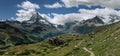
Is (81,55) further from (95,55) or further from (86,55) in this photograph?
(95,55)

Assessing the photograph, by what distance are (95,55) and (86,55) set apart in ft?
35.3

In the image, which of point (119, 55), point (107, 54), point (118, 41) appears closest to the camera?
point (119, 55)

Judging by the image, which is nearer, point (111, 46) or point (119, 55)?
point (119, 55)

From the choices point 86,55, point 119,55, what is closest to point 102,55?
point 119,55

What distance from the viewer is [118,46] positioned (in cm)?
10938

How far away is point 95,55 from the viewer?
11600 centimetres

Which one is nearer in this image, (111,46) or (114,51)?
(114,51)

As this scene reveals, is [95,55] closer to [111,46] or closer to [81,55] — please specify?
[111,46]

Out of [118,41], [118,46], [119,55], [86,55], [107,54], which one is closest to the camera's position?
[119,55]

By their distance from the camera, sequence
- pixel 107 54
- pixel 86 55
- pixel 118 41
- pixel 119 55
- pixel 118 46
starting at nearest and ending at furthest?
pixel 119 55 → pixel 107 54 → pixel 118 46 → pixel 118 41 → pixel 86 55

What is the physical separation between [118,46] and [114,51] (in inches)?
275

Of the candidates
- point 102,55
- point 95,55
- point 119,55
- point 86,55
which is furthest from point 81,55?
point 119,55

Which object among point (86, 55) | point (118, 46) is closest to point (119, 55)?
point (118, 46)

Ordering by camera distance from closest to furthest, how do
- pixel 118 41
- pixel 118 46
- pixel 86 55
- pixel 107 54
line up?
pixel 107 54 < pixel 118 46 < pixel 118 41 < pixel 86 55
